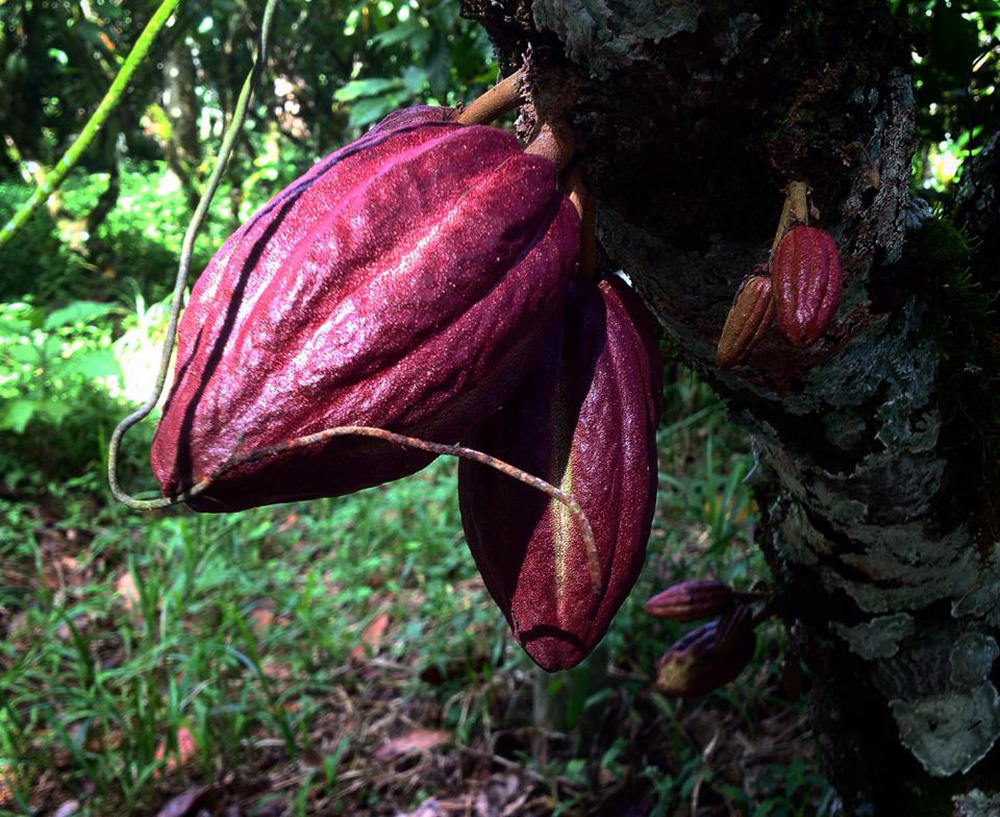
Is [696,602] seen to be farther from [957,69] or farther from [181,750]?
[181,750]

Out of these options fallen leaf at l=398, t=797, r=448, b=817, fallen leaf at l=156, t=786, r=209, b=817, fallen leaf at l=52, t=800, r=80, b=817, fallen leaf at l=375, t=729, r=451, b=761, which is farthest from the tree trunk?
fallen leaf at l=52, t=800, r=80, b=817

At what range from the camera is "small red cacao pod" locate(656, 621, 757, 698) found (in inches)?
42.9

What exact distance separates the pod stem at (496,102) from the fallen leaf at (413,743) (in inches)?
63.9

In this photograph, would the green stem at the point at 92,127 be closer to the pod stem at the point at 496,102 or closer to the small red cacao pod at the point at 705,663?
the pod stem at the point at 496,102

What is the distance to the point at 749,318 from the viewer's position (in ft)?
1.86

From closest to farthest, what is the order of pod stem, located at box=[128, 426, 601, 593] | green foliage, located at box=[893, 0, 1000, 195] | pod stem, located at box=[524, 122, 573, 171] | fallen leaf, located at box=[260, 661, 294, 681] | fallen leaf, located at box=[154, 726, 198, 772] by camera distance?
pod stem, located at box=[128, 426, 601, 593] < pod stem, located at box=[524, 122, 573, 171] < green foliage, located at box=[893, 0, 1000, 195] < fallen leaf, located at box=[154, 726, 198, 772] < fallen leaf, located at box=[260, 661, 294, 681]

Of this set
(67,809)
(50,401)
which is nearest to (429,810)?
(67,809)

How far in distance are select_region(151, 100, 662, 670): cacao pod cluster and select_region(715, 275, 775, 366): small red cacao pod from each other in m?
0.09

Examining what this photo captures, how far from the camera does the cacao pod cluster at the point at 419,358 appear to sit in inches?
20.1

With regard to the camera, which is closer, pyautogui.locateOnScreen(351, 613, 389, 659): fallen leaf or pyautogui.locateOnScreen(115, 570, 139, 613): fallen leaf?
pyautogui.locateOnScreen(351, 613, 389, 659): fallen leaf

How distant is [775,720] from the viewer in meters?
1.81

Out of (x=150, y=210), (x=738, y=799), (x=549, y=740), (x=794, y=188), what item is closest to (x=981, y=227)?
(x=794, y=188)

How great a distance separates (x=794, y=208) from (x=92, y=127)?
1.72ft

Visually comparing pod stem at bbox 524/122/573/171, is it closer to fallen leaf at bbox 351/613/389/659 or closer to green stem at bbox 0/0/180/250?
green stem at bbox 0/0/180/250
